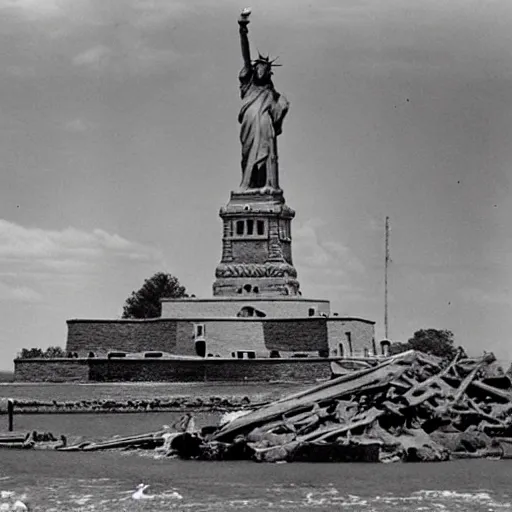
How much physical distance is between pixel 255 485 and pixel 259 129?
246 ft

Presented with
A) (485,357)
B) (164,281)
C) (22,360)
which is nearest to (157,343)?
(22,360)

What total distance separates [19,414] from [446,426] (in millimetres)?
31870

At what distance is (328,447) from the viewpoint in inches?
1130

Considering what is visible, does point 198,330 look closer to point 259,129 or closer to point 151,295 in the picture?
point 259,129

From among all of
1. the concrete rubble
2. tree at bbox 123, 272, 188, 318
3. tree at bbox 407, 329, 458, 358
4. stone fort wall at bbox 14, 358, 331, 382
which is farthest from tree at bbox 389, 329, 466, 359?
the concrete rubble

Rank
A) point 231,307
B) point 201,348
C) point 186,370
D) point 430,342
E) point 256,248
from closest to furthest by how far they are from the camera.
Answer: point 186,370, point 201,348, point 231,307, point 256,248, point 430,342

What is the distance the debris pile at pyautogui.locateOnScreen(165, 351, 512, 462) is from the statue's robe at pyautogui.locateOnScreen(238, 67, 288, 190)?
68.6m

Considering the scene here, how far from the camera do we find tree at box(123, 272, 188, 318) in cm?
13312

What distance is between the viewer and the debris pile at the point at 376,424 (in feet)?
95.3

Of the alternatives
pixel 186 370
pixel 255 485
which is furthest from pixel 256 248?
pixel 255 485

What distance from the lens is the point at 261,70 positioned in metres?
99.5

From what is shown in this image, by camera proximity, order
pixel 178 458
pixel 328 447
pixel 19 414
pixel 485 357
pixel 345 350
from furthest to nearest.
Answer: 1. pixel 345 350
2. pixel 19 414
3. pixel 485 357
4. pixel 178 458
5. pixel 328 447

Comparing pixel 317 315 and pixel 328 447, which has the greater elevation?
pixel 317 315

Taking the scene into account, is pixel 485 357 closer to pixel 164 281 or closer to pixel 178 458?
pixel 178 458
